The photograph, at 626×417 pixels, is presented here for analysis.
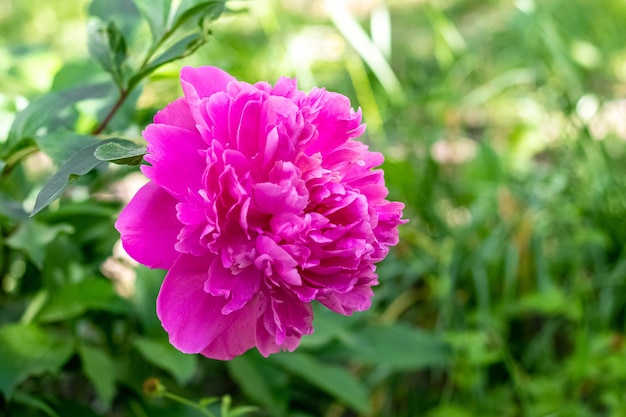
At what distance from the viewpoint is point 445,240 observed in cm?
150

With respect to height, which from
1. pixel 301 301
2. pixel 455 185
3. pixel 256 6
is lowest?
pixel 455 185

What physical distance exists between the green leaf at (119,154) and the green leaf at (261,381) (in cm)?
55

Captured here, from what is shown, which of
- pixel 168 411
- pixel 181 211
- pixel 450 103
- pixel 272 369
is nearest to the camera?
pixel 181 211

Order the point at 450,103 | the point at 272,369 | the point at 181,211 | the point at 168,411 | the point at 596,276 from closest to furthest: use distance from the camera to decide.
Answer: the point at 181,211
the point at 168,411
the point at 272,369
the point at 596,276
the point at 450,103

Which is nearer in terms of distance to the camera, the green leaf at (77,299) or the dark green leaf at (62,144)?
the dark green leaf at (62,144)

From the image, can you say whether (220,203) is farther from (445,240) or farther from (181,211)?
(445,240)

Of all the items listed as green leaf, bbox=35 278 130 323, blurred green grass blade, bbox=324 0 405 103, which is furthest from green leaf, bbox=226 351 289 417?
blurred green grass blade, bbox=324 0 405 103

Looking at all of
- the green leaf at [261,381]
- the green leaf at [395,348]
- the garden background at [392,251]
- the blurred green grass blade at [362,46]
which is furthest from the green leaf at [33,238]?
the blurred green grass blade at [362,46]

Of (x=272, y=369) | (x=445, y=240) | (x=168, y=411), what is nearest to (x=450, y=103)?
(x=445, y=240)

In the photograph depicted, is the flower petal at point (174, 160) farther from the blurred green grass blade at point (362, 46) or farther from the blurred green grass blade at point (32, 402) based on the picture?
the blurred green grass blade at point (362, 46)

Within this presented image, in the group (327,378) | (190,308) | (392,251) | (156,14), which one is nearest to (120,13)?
(156,14)

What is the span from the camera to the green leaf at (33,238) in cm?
71

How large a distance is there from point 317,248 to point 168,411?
497 mm

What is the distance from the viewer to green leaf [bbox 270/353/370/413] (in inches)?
41.4
